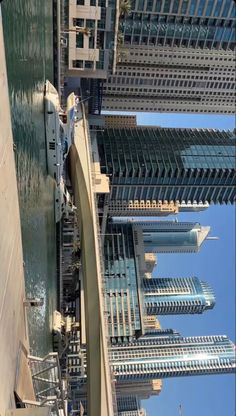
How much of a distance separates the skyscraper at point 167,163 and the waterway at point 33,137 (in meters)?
37.8

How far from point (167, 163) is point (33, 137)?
180ft

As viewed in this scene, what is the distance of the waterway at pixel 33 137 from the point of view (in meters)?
28.7

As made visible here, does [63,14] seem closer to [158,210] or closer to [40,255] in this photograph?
[40,255]

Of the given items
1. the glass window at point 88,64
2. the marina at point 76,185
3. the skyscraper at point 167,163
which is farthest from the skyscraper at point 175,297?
the glass window at point 88,64

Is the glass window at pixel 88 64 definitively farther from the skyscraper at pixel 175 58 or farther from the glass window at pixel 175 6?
the glass window at pixel 175 6

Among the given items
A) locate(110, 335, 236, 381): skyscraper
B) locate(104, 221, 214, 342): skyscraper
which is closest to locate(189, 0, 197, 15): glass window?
locate(104, 221, 214, 342): skyscraper

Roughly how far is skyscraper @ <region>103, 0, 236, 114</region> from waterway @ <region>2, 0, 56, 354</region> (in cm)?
4117

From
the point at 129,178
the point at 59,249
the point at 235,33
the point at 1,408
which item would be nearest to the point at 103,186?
the point at 129,178

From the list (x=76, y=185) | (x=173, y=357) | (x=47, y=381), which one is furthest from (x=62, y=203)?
(x=173, y=357)

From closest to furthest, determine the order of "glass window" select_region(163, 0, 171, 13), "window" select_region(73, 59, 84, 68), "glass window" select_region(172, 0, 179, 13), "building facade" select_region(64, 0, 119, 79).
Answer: "building facade" select_region(64, 0, 119, 79), "window" select_region(73, 59, 84, 68), "glass window" select_region(163, 0, 171, 13), "glass window" select_region(172, 0, 179, 13)

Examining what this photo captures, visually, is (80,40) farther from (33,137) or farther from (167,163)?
(33,137)

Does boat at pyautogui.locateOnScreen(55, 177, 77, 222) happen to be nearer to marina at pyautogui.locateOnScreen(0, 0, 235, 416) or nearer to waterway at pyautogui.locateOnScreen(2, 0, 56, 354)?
marina at pyautogui.locateOnScreen(0, 0, 235, 416)

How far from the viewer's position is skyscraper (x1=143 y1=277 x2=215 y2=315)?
162 m

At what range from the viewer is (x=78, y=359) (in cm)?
8906
